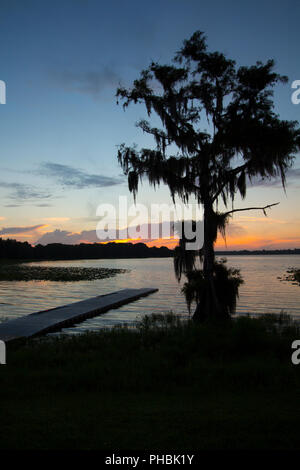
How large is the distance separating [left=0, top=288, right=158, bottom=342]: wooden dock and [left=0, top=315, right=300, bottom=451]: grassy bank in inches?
89.1

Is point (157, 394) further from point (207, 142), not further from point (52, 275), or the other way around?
point (52, 275)

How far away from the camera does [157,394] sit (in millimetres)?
7172

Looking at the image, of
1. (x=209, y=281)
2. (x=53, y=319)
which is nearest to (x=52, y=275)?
(x=53, y=319)

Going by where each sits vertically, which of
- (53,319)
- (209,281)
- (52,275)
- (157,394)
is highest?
(209,281)

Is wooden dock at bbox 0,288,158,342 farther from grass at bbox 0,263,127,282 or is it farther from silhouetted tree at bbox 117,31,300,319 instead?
grass at bbox 0,263,127,282

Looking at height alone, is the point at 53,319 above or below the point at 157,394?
below

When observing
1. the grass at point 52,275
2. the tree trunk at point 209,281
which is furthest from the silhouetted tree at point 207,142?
the grass at point 52,275

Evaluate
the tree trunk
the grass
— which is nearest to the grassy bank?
the tree trunk

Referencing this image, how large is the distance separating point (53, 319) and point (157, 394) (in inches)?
466

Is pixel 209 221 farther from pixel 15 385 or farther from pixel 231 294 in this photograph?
pixel 15 385

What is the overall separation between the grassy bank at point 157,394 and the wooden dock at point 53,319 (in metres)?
2.26

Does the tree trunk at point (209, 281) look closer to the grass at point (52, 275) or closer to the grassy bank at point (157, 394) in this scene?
the grassy bank at point (157, 394)

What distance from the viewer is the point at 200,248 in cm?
1603

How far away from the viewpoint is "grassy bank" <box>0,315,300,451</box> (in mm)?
4895
